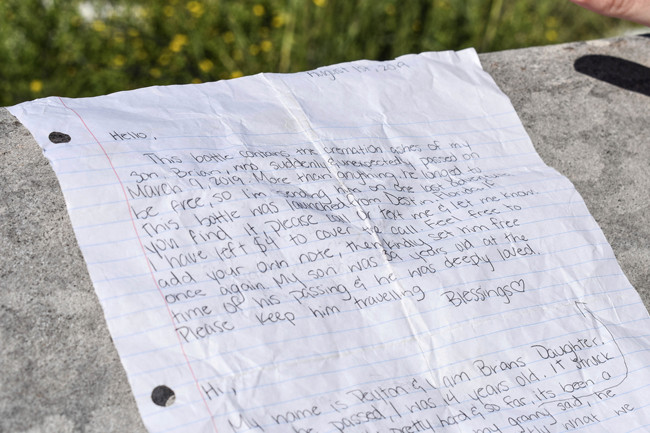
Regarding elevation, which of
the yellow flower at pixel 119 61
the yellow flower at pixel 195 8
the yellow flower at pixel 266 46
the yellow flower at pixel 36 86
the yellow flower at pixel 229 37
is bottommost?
the yellow flower at pixel 36 86

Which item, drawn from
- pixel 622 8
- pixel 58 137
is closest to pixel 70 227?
pixel 58 137

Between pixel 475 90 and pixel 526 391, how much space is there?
63 cm

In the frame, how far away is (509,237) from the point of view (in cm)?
117

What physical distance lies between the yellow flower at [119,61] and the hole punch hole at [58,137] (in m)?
1.48

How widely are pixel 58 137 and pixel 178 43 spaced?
1592 mm

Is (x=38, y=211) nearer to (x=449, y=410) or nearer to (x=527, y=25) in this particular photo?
(x=449, y=410)

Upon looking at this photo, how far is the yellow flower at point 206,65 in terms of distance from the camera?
249cm

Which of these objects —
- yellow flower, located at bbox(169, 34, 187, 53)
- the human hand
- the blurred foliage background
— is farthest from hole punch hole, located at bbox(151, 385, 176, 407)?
yellow flower, located at bbox(169, 34, 187, 53)

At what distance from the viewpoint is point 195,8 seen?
8.77 feet

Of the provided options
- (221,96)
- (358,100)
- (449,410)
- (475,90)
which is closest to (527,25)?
(475,90)

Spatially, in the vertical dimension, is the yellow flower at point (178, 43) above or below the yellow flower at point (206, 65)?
above

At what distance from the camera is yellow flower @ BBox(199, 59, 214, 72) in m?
2.49

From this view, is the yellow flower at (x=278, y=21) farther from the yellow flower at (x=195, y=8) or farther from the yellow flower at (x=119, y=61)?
the yellow flower at (x=119, y=61)

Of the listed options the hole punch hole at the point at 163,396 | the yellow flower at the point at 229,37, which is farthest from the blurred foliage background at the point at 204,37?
the hole punch hole at the point at 163,396
